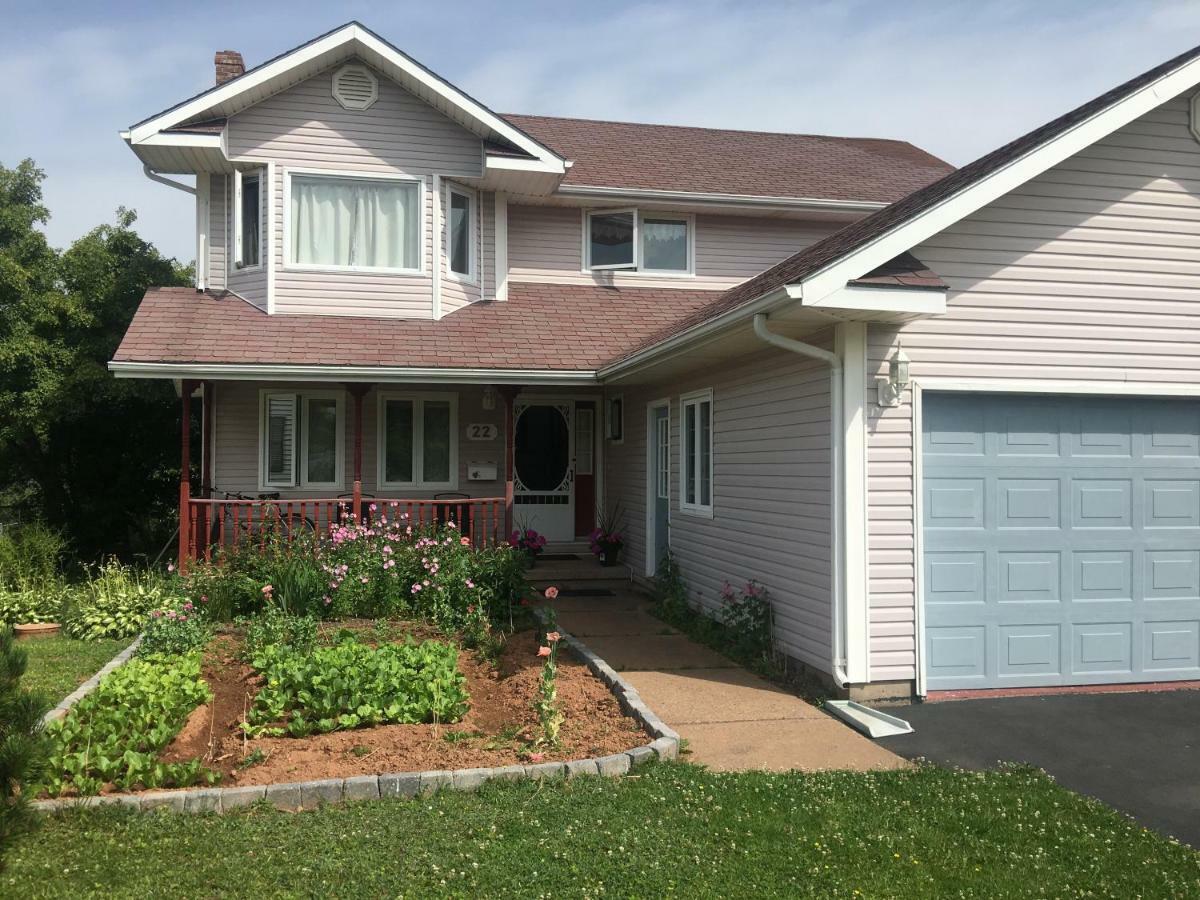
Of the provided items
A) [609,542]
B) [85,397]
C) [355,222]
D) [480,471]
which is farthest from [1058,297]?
[85,397]

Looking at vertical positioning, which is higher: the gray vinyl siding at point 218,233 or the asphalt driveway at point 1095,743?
the gray vinyl siding at point 218,233

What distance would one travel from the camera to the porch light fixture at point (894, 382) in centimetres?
730

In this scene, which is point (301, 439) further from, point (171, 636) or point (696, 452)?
point (696, 452)

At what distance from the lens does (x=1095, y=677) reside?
25.4 ft

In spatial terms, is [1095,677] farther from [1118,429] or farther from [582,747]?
[582,747]

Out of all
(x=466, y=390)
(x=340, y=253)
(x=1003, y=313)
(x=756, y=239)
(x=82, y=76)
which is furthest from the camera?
(x=756, y=239)

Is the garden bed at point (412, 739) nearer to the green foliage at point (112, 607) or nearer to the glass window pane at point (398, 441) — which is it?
the green foliage at point (112, 607)

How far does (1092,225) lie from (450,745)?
6319 mm

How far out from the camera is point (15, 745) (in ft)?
10.4

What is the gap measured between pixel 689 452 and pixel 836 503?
4092 millimetres

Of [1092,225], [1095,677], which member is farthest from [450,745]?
[1092,225]

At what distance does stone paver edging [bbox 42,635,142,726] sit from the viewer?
664 cm

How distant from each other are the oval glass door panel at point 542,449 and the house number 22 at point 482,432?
842 millimetres

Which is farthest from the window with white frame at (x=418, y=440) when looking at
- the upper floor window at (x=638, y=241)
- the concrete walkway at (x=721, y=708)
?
the concrete walkway at (x=721, y=708)
